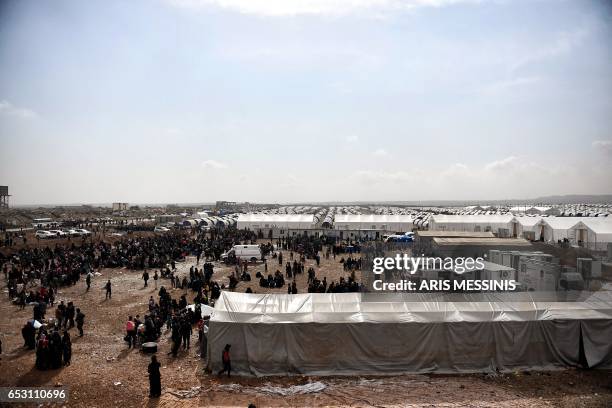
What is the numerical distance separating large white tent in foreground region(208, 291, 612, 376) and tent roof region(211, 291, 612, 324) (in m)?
0.05

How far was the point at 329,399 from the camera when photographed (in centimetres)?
1028

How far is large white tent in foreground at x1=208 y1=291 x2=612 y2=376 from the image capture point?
11.7 meters

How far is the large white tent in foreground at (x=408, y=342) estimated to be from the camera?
38.4ft

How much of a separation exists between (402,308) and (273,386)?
445 centimetres

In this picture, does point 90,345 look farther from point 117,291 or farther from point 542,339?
point 542,339

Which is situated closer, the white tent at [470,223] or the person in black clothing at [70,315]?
the person in black clothing at [70,315]

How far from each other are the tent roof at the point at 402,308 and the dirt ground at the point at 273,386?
160 centimetres

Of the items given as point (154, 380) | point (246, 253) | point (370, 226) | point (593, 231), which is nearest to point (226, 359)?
point (154, 380)

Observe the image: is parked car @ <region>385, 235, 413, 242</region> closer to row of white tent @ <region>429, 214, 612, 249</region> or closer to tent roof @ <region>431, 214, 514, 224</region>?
row of white tent @ <region>429, 214, 612, 249</region>

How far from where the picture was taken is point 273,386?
36.2 feet

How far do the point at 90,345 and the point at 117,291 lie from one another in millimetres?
9051

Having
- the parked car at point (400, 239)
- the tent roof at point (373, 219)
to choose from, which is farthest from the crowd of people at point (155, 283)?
the tent roof at point (373, 219)

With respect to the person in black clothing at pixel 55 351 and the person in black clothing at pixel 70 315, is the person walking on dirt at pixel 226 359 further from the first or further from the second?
the person in black clothing at pixel 70 315

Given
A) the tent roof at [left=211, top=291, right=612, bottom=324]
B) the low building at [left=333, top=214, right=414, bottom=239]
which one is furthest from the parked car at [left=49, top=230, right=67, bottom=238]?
the tent roof at [left=211, top=291, right=612, bottom=324]
